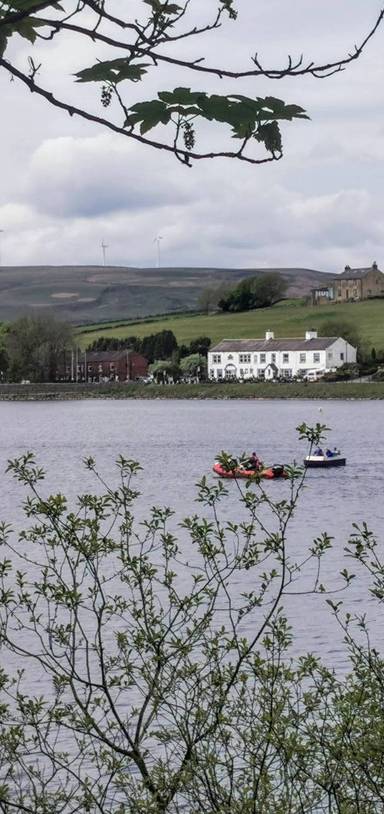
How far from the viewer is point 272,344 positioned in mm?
191125

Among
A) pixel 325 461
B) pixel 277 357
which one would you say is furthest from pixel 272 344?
pixel 325 461

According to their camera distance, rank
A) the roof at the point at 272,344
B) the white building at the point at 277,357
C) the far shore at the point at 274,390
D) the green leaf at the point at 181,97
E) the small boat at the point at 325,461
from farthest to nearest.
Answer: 1. the roof at the point at 272,344
2. the white building at the point at 277,357
3. the far shore at the point at 274,390
4. the small boat at the point at 325,461
5. the green leaf at the point at 181,97

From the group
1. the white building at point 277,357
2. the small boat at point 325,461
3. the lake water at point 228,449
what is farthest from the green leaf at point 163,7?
the white building at point 277,357

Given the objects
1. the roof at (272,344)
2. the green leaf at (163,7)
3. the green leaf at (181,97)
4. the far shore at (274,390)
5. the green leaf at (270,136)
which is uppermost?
the roof at (272,344)

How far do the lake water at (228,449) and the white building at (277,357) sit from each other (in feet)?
33.9

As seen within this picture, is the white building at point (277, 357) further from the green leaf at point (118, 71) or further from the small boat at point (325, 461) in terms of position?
the green leaf at point (118, 71)

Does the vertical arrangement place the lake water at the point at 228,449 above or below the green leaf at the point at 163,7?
below

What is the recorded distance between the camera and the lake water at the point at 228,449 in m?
36.3

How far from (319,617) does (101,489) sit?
34543 mm

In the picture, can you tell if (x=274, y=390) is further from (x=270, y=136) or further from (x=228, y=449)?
(x=270, y=136)

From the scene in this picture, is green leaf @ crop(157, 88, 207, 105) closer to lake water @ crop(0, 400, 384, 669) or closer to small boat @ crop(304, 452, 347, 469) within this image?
lake water @ crop(0, 400, 384, 669)

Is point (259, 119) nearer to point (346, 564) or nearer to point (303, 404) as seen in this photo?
point (346, 564)

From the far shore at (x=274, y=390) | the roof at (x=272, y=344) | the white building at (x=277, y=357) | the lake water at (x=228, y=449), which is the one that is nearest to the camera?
the lake water at (x=228, y=449)

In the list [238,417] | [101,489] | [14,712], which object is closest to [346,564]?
[14,712]
